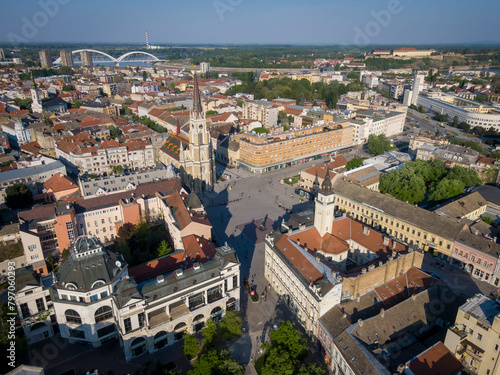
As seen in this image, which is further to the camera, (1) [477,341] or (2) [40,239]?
(2) [40,239]

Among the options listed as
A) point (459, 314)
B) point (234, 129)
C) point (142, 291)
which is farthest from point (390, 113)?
point (142, 291)

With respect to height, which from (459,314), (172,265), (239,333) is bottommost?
(239,333)

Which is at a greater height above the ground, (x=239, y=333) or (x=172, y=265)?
(x=172, y=265)

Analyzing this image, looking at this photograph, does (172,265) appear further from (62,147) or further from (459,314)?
(62,147)

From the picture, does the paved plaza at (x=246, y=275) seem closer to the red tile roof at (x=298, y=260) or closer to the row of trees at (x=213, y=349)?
the row of trees at (x=213, y=349)

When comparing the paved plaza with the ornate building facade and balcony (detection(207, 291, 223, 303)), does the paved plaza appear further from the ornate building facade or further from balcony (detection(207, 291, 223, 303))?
balcony (detection(207, 291, 223, 303))

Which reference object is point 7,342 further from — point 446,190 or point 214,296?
point 446,190

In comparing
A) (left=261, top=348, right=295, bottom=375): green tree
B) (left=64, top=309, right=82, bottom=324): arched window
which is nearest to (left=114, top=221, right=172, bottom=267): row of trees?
(left=64, top=309, right=82, bottom=324): arched window
